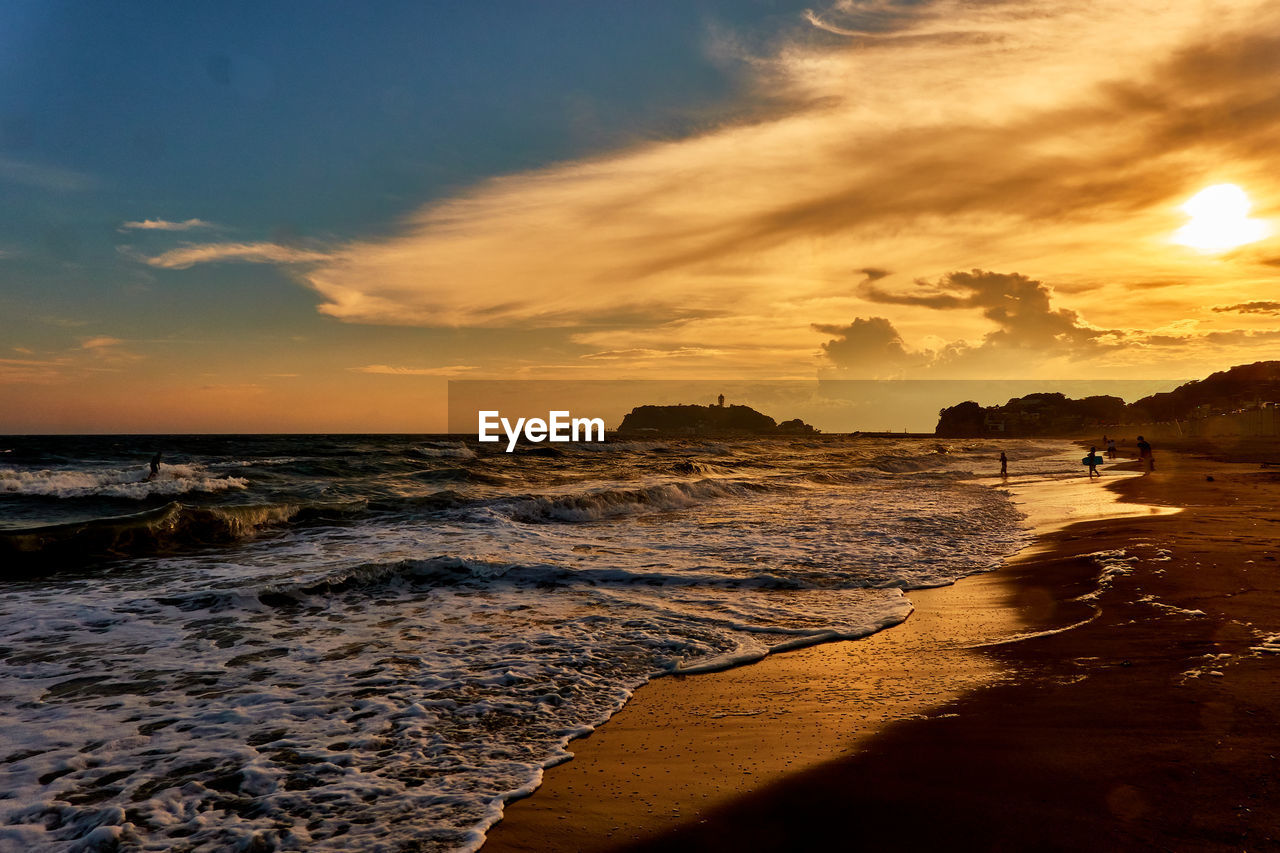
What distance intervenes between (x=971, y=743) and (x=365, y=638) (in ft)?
22.0

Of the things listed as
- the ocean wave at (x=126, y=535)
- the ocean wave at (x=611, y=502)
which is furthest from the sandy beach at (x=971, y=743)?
the ocean wave at (x=611, y=502)

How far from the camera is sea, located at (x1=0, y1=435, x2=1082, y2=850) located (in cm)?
456

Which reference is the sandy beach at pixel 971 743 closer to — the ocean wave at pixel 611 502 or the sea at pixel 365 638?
the sea at pixel 365 638

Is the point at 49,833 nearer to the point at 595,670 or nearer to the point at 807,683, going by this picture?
the point at 595,670

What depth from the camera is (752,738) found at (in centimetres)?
527

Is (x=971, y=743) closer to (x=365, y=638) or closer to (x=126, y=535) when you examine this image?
(x=365, y=638)

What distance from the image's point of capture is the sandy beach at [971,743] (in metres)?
3.83

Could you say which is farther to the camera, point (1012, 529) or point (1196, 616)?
point (1012, 529)

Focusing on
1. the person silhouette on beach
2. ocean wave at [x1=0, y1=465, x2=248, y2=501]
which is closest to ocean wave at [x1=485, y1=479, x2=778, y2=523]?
ocean wave at [x1=0, y1=465, x2=248, y2=501]

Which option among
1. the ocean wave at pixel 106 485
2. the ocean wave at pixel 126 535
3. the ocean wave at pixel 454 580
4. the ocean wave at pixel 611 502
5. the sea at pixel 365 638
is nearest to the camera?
the sea at pixel 365 638

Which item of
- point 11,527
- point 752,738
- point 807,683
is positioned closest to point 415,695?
point 752,738

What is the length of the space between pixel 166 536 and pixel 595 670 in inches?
542

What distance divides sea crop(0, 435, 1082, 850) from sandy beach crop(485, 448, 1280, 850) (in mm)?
571

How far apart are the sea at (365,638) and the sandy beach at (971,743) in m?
0.57
